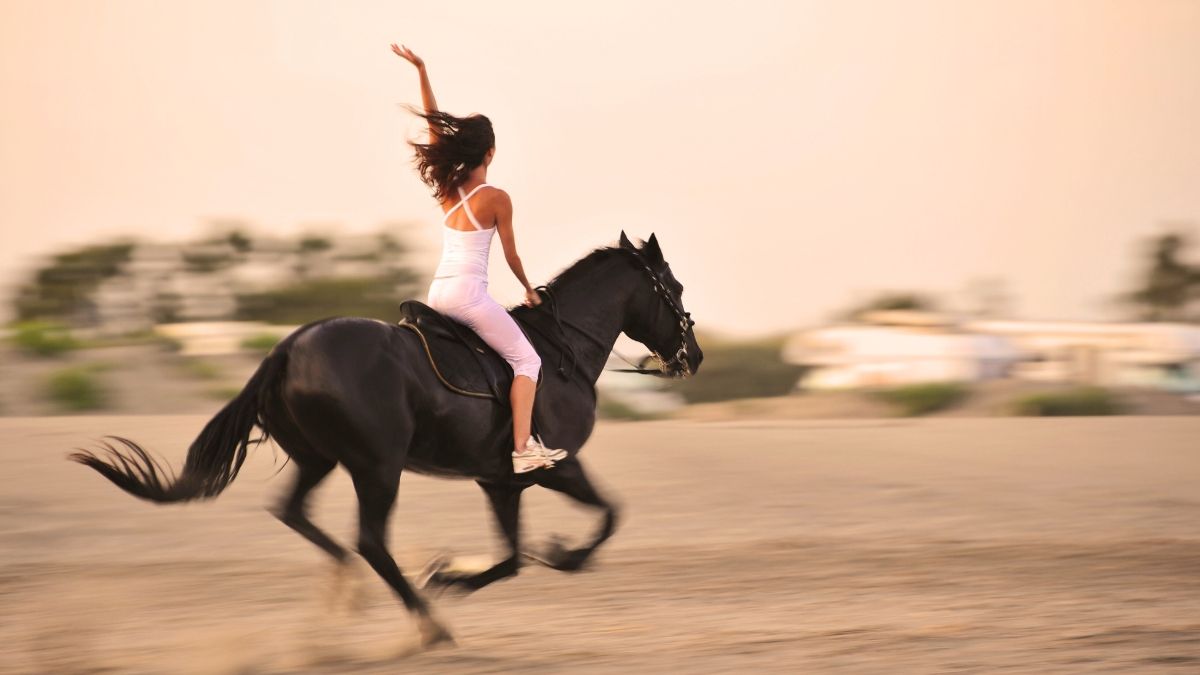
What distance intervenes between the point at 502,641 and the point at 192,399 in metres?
23.5

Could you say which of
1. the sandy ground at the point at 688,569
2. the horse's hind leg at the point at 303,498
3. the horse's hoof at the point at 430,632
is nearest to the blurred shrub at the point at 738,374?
the sandy ground at the point at 688,569

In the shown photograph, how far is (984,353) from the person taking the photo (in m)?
44.2

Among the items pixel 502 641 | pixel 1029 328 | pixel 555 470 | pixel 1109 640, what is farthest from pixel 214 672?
pixel 1029 328

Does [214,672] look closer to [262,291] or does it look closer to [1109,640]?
[1109,640]

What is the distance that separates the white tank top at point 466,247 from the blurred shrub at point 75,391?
19.9 metres

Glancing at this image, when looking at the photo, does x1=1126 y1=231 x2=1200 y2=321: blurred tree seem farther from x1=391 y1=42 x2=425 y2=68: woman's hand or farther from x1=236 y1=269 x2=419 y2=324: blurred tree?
x1=391 y1=42 x2=425 y2=68: woman's hand

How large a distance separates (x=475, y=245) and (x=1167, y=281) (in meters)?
77.7

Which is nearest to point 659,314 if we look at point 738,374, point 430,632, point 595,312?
point 595,312

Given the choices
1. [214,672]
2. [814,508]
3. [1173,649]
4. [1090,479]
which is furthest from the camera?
[1090,479]

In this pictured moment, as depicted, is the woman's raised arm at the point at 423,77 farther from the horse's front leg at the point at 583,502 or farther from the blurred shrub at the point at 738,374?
the blurred shrub at the point at 738,374

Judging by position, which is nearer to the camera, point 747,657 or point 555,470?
point 747,657

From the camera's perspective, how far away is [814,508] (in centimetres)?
1410

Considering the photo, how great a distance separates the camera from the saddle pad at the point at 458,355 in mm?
7586

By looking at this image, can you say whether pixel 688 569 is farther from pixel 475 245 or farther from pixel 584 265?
pixel 475 245
